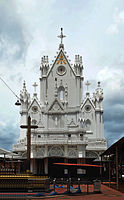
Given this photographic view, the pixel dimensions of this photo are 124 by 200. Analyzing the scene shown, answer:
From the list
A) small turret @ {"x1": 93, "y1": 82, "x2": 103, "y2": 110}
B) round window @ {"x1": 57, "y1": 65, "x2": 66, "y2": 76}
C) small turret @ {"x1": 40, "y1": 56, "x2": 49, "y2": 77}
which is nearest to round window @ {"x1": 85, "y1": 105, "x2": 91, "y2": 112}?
small turret @ {"x1": 93, "y1": 82, "x2": 103, "y2": 110}

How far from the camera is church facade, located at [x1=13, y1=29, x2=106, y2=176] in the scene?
5772cm

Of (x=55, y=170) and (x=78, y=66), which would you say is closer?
(x=55, y=170)

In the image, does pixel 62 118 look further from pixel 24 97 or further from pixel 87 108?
pixel 24 97

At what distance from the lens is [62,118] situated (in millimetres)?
66062

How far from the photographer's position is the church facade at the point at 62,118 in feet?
189

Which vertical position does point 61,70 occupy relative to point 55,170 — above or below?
above

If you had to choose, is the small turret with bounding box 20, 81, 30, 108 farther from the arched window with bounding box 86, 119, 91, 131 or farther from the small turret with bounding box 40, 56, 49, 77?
the arched window with bounding box 86, 119, 91, 131

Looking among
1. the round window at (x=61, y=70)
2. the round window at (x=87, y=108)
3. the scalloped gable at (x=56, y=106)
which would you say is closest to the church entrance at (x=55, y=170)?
the scalloped gable at (x=56, y=106)

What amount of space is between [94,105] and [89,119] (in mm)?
3635

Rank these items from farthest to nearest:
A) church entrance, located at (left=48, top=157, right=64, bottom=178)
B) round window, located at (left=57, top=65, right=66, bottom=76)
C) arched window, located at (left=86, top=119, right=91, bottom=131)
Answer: round window, located at (left=57, top=65, right=66, bottom=76) < arched window, located at (left=86, top=119, right=91, bottom=131) < church entrance, located at (left=48, top=157, right=64, bottom=178)

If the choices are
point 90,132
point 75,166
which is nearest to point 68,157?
point 90,132

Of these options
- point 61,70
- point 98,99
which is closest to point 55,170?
point 98,99

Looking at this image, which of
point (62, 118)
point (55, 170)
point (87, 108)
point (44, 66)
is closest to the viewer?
point (55, 170)

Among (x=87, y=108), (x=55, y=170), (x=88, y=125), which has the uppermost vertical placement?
(x=87, y=108)
